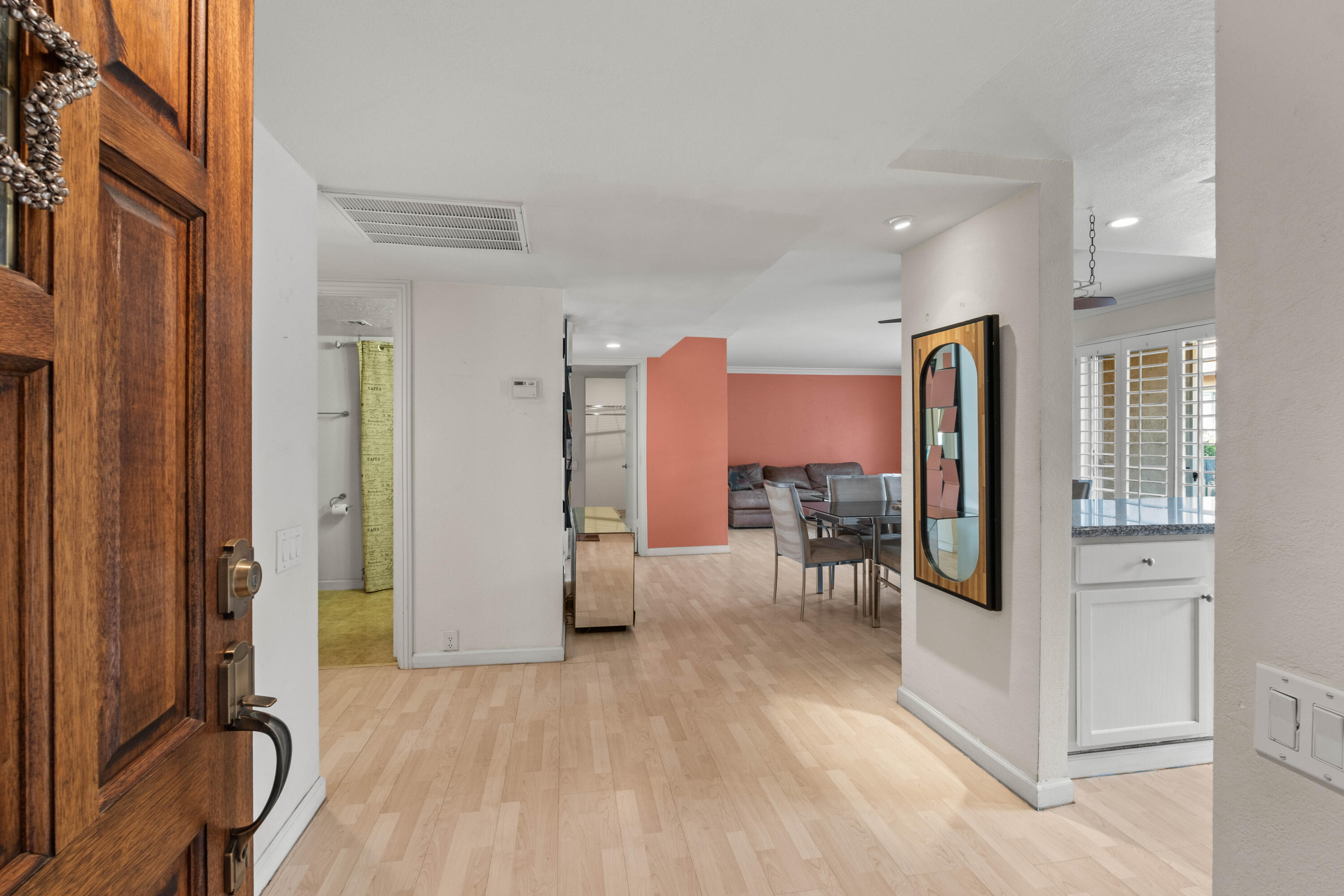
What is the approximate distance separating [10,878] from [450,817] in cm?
202

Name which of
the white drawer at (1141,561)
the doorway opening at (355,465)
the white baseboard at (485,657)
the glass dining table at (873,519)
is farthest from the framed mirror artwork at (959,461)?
the doorway opening at (355,465)

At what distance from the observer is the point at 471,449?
3.67 m

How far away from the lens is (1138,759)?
8.29 ft

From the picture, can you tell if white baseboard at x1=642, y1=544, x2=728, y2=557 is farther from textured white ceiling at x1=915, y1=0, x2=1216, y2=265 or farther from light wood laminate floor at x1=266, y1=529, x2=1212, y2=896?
textured white ceiling at x1=915, y1=0, x2=1216, y2=265

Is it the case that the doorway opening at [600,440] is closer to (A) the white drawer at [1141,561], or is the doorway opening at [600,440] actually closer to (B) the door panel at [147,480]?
(A) the white drawer at [1141,561]

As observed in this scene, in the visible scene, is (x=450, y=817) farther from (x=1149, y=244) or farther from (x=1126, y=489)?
(x=1126, y=489)

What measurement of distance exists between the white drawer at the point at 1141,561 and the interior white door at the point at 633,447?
16.3 ft

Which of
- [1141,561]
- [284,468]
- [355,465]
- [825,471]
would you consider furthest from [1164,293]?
[355,465]

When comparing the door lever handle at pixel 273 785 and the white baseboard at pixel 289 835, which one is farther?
the white baseboard at pixel 289 835

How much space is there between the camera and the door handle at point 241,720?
79 cm

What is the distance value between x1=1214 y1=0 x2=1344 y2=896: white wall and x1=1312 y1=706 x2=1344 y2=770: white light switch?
1.5 inches

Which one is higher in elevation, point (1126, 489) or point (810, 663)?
point (1126, 489)

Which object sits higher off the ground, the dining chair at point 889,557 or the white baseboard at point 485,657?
the dining chair at point 889,557

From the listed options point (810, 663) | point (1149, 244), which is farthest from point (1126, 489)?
point (810, 663)
